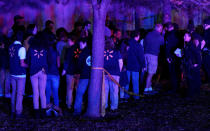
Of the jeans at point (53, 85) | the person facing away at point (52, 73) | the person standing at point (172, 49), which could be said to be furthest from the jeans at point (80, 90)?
the person standing at point (172, 49)

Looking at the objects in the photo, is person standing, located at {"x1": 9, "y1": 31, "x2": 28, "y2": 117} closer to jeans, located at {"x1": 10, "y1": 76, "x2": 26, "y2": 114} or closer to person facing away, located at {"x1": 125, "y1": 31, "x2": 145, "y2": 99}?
jeans, located at {"x1": 10, "y1": 76, "x2": 26, "y2": 114}

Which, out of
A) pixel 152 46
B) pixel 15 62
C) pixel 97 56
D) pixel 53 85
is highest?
pixel 152 46

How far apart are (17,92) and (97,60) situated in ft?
6.16

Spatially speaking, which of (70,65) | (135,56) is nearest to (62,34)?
(70,65)

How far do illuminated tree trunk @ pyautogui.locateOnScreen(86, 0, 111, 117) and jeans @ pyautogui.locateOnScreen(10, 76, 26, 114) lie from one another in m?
1.48

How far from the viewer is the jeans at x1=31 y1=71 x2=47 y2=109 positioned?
22.3 feet

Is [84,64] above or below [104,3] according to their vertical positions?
below

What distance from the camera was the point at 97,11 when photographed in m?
6.64

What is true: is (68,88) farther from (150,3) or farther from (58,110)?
(150,3)

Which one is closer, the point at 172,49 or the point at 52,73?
the point at 52,73

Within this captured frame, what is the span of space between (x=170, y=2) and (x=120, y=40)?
505 cm

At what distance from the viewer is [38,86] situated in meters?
6.90

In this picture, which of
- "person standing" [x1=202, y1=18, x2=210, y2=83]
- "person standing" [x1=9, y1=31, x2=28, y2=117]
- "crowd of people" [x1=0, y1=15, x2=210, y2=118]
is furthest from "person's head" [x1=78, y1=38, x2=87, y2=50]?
"person standing" [x1=202, y1=18, x2=210, y2=83]

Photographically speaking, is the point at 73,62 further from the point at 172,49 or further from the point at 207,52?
the point at 207,52
